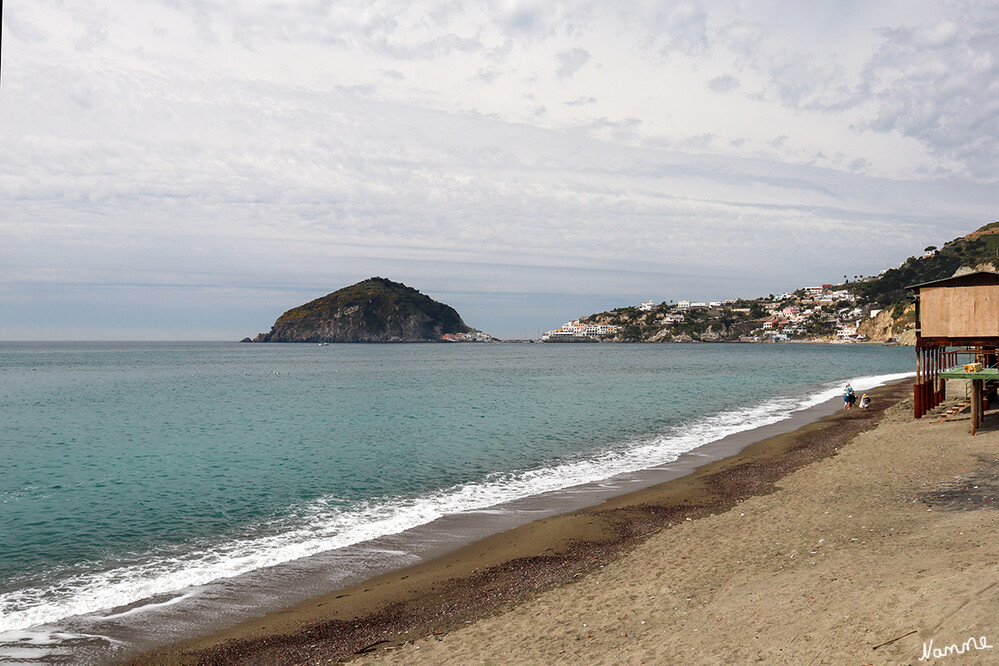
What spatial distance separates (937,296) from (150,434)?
40725mm

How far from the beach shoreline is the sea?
2.31 feet

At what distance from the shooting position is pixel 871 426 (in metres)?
28.5

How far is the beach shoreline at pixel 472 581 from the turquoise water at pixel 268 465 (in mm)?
2894

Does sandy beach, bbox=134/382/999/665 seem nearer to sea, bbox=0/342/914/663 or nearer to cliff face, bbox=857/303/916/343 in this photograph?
sea, bbox=0/342/914/663

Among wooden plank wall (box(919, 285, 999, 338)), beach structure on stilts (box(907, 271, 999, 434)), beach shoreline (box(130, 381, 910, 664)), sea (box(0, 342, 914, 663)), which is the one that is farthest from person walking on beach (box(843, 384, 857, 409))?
beach shoreline (box(130, 381, 910, 664))

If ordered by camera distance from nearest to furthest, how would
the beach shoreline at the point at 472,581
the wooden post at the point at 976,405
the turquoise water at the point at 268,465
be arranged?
the beach shoreline at the point at 472,581
the turquoise water at the point at 268,465
the wooden post at the point at 976,405

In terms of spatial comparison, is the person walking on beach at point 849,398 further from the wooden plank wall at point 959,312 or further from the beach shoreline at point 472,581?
the beach shoreline at point 472,581

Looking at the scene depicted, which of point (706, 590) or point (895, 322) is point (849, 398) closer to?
point (706, 590)

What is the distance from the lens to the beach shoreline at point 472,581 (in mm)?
9773

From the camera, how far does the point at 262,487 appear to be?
70.2 ft

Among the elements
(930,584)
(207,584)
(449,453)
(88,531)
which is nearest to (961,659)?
(930,584)

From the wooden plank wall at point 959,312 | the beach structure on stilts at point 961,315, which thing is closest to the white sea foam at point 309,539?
the beach structure on stilts at point 961,315

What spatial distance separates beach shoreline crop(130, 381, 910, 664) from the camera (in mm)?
9773

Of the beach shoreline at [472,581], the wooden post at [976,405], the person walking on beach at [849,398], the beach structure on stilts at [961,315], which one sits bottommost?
the beach shoreline at [472,581]
